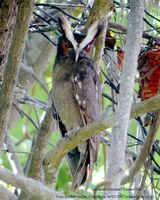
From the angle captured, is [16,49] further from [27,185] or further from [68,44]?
[27,185]

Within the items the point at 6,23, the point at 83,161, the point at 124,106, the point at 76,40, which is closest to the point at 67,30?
the point at 76,40

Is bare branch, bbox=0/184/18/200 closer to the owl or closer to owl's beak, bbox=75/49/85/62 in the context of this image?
the owl

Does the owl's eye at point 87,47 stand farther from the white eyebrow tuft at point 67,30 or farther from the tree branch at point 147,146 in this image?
the tree branch at point 147,146

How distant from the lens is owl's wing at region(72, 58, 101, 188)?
9.42 feet

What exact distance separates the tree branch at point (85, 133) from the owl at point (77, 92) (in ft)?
1.12

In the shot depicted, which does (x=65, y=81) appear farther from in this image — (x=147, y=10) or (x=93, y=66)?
(x=147, y=10)

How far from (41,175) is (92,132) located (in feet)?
1.66

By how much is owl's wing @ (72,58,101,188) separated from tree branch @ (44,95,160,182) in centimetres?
38

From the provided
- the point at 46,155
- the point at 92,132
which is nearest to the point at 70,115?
the point at 46,155

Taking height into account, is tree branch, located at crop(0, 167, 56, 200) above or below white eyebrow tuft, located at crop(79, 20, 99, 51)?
below

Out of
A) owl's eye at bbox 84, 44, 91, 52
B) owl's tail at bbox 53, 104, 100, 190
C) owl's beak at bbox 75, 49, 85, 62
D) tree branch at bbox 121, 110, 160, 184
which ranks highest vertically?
owl's eye at bbox 84, 44, 91, 52

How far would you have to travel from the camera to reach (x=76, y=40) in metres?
2.82

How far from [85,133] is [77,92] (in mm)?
Answer: 925

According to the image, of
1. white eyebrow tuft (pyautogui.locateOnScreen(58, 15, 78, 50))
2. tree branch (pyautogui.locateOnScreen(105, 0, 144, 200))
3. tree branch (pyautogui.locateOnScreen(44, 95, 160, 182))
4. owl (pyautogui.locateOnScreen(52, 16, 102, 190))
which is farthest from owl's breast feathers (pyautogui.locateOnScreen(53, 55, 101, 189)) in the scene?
tree branch (pyautogui.locateOnScreen(105, 0, 144, 200))
